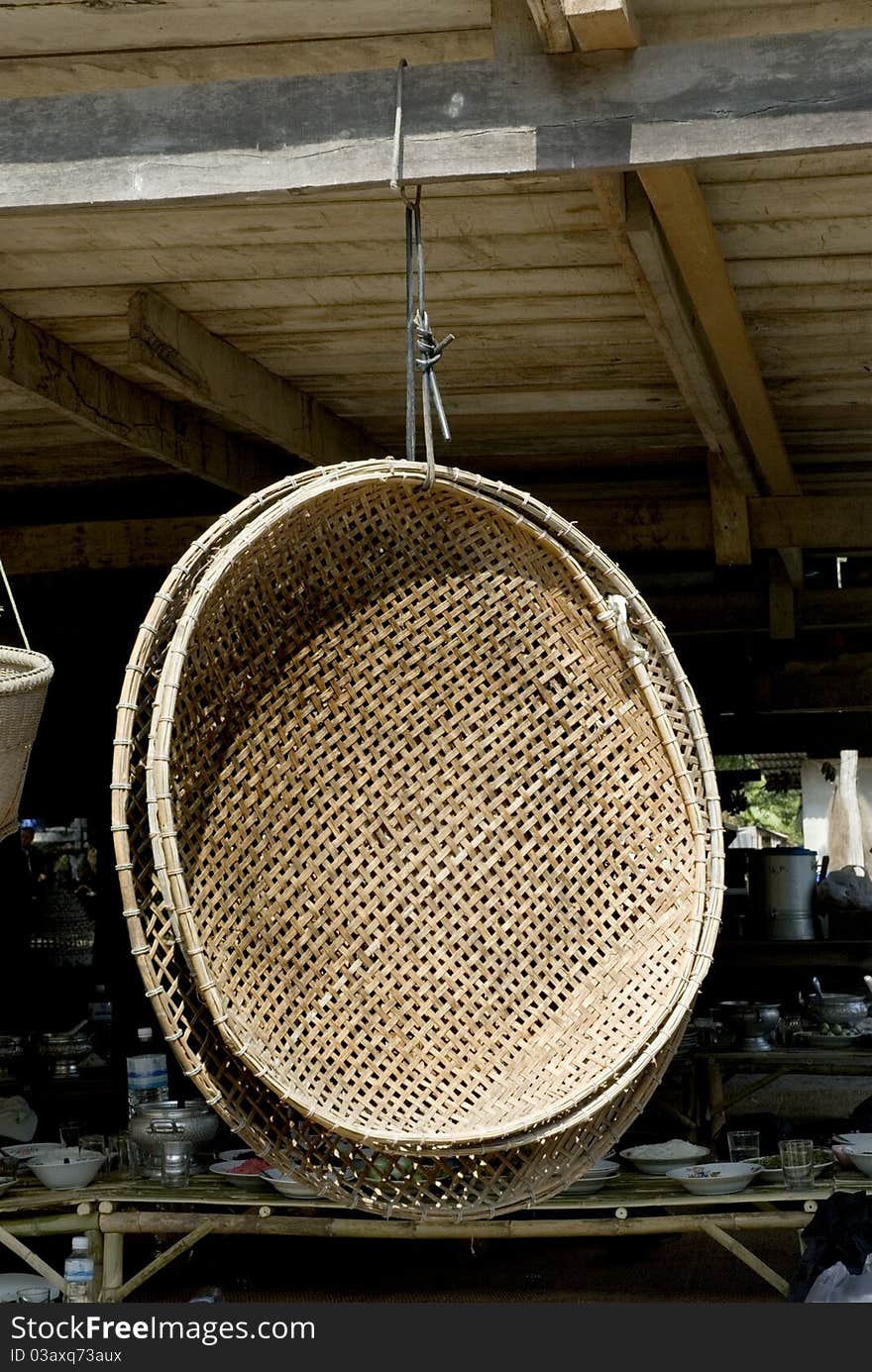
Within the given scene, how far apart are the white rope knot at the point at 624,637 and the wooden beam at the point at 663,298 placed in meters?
0.55

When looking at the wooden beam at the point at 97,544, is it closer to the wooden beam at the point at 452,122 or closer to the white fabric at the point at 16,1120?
the white fabric at the point at 16,1120

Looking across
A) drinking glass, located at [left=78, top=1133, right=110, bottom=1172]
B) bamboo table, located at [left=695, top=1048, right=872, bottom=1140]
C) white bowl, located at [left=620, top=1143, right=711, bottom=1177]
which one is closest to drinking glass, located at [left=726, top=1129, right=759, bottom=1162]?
white bowl, located at [left=620, top=1143, right=711, bottom=1177]

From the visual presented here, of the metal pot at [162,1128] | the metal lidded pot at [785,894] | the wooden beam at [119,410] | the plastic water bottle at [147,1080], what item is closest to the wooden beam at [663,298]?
the wooden beam at [119,410]

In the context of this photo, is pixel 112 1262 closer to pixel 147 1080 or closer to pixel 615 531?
pixel 147 1080

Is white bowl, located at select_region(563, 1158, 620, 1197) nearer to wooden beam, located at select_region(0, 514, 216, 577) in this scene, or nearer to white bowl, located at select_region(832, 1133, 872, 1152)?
white bowl, located at select_region(832, 1133, 872, 1152)

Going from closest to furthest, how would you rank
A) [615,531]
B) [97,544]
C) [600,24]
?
[600,24] → [615,531] → [97,544]

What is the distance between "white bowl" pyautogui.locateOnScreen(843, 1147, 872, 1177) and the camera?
309 cm

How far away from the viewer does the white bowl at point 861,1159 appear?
3.09 meters

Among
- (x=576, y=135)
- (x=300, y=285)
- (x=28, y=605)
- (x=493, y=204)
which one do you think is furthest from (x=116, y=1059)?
(x=576, y=135)

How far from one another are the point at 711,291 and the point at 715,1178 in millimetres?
1789

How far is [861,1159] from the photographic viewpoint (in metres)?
3.10

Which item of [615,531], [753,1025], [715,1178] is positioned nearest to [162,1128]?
[715,1178]

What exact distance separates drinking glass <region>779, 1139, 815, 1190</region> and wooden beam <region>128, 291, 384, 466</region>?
6.01 ft

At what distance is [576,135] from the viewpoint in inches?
66.9
